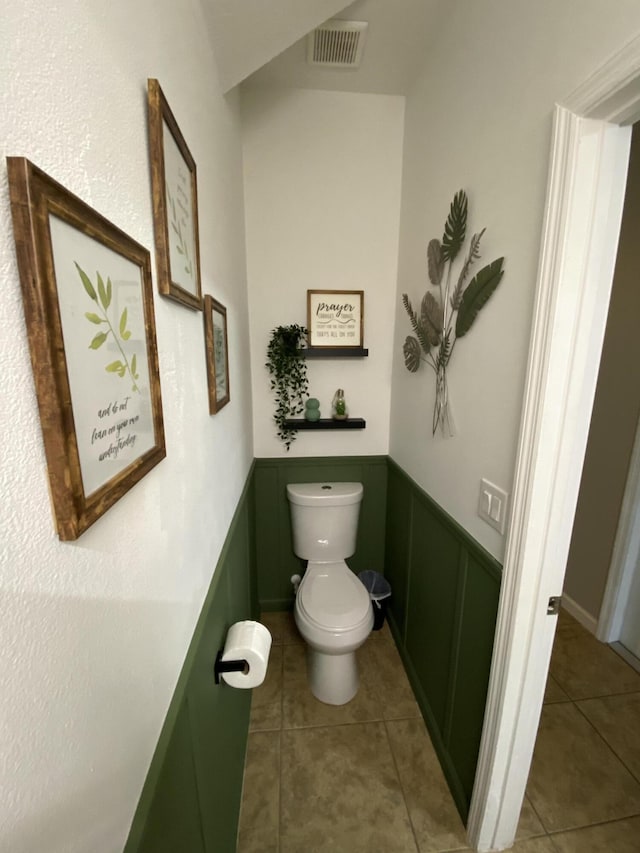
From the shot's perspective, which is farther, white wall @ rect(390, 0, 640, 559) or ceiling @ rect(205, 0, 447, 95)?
ceiling @ rect(205, 0, 447, 95)

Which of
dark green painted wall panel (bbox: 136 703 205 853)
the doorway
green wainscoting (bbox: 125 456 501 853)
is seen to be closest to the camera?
dark green painted wall panel (bbox: 136 703 205 853)

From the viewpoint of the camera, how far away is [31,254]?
30 centimetres

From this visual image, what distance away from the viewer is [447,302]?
133 centimetres

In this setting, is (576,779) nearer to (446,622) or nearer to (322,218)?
(446,622)

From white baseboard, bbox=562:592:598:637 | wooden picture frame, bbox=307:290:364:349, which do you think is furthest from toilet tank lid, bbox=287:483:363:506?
white baseboard, bbox=562:592:598:637

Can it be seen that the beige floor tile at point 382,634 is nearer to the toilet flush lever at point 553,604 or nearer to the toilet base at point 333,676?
the toilet base at point 333,676

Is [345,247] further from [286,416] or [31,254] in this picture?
[31,254]

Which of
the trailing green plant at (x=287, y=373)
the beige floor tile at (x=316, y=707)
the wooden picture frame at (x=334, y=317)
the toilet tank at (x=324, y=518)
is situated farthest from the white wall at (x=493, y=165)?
the beige floor tile at (x=316, y=707)

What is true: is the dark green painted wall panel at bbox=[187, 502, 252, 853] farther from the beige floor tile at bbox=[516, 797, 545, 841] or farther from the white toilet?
the beige floor tile at bbox=[516, 797, 545, 841]

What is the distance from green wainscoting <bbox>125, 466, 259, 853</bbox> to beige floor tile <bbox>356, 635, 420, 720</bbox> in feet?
2.05

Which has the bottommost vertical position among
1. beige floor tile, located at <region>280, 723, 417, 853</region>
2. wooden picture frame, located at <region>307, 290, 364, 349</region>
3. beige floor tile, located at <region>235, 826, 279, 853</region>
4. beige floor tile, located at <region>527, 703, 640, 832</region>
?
beige floor tile, located at <region>235, 826, 279, 853</region>

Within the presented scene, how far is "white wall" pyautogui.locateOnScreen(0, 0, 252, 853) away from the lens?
296mm

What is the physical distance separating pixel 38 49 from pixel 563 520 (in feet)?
4.01

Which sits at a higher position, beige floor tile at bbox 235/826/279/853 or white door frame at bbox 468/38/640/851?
white door frame at bbox 468/38/640/851
